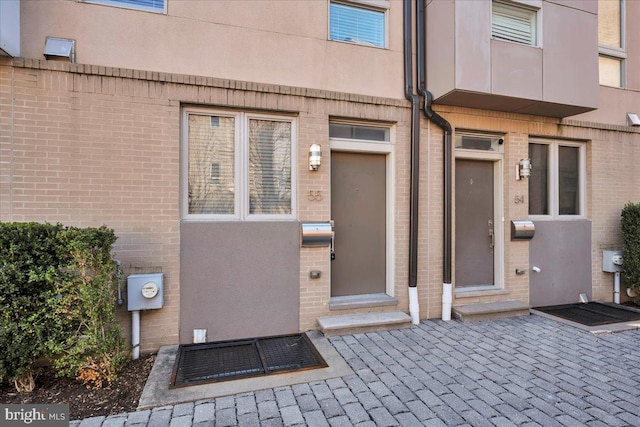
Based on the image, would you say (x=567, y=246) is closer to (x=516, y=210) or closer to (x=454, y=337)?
(x=516, y=210)

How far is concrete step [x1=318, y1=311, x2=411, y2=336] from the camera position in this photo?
3.93 metres

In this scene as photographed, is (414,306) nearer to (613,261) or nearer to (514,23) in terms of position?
(613,261)

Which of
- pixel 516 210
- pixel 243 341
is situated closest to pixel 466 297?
pixel 516 210

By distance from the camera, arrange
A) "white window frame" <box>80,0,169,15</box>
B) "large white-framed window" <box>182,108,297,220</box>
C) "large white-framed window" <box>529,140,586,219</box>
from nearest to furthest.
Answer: "white window frame" <box>80,0,169,15</box>
"large white-framed window" <box>182,108,297,220</box>
"large white-framed window" <box>529,140,586,219</box>

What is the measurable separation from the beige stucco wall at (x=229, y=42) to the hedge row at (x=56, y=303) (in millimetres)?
2031

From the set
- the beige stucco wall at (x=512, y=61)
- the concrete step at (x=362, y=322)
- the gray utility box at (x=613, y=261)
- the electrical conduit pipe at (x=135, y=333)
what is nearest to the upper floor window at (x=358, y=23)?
the beige stucco wall at (x=512, y=61)

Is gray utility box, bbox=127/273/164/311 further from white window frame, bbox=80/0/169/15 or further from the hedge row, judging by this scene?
white window frame, bbox=80/0/169/15

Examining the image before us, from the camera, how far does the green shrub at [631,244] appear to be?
522 cm

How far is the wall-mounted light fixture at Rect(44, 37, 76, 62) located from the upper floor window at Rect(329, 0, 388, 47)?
3042mm

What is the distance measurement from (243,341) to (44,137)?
10.2 ft

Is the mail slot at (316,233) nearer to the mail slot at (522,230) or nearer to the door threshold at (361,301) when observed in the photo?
the door threshold at (361,301)

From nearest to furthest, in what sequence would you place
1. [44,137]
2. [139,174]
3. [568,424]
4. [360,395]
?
[568,424]
[360,395]
[44,137]
[139,174]

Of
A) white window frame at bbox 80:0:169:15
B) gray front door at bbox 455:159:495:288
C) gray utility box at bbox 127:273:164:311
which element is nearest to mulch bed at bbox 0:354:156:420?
gray utility box at bbox 127:273:164:311

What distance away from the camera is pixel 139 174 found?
3596mm
